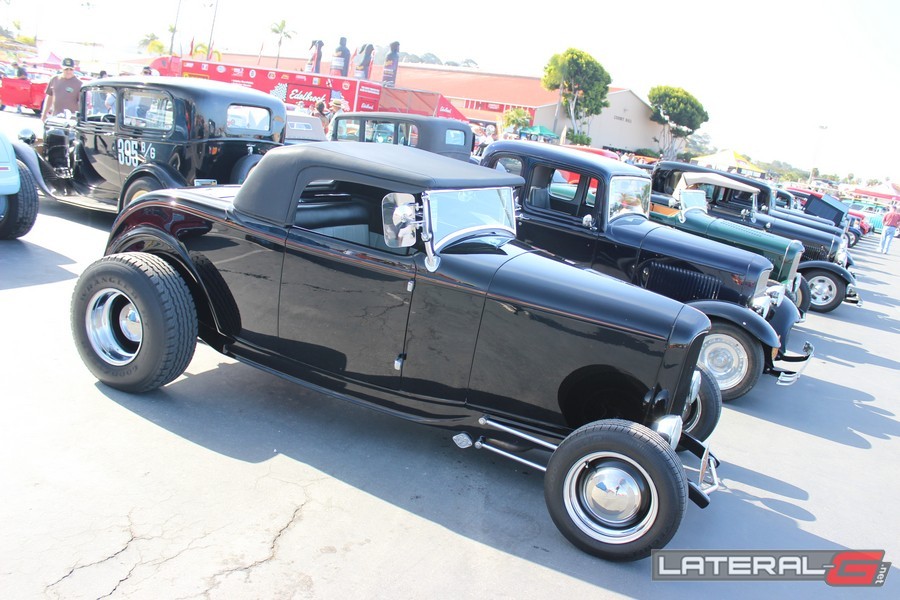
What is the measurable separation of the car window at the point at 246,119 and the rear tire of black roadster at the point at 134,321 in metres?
4.07

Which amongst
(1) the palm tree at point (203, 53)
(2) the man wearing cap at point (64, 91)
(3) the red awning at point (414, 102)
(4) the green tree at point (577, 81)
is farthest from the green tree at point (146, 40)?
(2) the man wearing cap at point (64, 91)

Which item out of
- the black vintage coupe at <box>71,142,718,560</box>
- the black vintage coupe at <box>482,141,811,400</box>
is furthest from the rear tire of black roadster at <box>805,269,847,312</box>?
the black vintage coupe at <box>71,142,718,560</box>

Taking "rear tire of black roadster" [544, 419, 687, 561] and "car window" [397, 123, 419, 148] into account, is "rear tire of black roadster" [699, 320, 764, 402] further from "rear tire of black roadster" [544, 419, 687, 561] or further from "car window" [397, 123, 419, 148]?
"car window" [397, 123, 419, 148]

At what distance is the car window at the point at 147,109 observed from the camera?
7301 mm

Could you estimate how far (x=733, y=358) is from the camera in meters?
5.88

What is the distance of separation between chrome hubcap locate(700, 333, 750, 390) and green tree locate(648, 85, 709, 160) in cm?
6499

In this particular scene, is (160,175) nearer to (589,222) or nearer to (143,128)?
(143,128)

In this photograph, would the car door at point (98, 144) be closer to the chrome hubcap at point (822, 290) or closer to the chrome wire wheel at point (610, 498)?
the chrome wire wheel at point (610, 498)

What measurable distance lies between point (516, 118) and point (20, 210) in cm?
4876

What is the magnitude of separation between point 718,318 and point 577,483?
3.30m

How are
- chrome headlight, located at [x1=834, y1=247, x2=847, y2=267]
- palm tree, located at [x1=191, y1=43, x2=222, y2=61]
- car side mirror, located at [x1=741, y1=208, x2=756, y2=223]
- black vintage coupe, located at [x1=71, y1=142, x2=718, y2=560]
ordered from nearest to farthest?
black vintage coupe, located at [x1=71, y1=142, x2=718, y2=560] < car side mirror, located at [x1=741, y1=208, x2=756, y2=223] < chrome headlight, located at [x1=834, y1=247, x2=847, y2=267] < palm tree, located at [x1=191, y1=43, x2=222, y2=61]

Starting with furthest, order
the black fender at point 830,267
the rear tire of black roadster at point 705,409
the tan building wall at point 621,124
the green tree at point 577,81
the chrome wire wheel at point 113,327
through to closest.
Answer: the tan building wall at point 621,124 < the green tree at point 577,81 < the black fender at point 830,267 < the rear tire of black roadster at point 705,409 < the chrome wire wheel at point 113,327

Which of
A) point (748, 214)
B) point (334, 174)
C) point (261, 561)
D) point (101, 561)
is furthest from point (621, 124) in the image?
point (101, 561)

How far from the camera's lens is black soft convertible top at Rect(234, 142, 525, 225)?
354 centimetres
